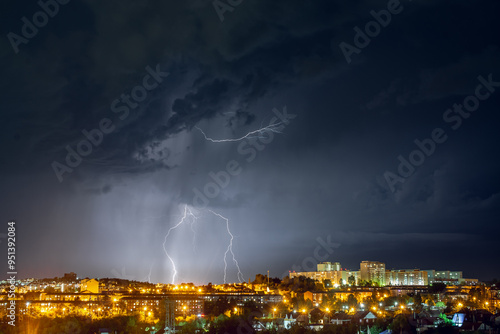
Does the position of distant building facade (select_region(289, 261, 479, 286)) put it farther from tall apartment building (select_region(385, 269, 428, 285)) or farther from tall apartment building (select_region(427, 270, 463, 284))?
tall apartment building (select_region(427, 270, 463, 284))

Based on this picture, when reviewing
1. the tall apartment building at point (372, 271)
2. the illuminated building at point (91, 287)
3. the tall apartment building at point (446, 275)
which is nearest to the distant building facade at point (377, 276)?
the tall apartment building at point (372, 271)

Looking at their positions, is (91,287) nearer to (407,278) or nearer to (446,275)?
(407,278)

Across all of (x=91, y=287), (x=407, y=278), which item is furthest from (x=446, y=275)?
(x=91, y=287)

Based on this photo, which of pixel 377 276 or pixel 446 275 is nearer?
pixel 377 276

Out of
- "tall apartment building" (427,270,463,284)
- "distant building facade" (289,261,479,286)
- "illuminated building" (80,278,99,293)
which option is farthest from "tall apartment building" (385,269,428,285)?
"illuminated building" (80,278,99,293)

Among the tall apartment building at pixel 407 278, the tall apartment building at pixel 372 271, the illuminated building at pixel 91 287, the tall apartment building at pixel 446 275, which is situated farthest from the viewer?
the tall apartment building at pixel 446 275

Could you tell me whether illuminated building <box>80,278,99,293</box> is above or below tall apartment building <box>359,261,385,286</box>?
below

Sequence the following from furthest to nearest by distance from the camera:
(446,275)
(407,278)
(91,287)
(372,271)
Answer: (446,275) → (372,271) → (407,278) → (91,287)

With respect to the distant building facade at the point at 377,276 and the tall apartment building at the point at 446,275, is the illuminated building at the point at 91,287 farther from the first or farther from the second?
the tall apartment building at the point at 446,275

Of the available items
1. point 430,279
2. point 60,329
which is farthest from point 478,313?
point 430,279
